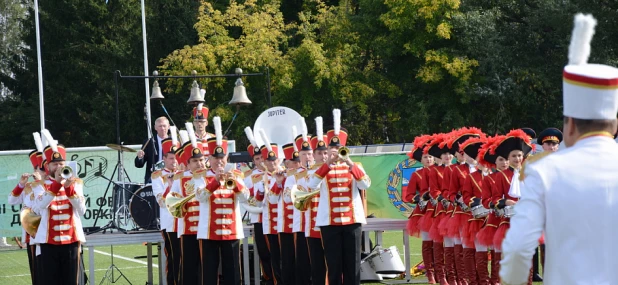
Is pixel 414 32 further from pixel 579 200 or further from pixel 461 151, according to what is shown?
pixel 579 200

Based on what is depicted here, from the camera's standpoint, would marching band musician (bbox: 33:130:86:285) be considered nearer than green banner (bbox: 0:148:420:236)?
Yes

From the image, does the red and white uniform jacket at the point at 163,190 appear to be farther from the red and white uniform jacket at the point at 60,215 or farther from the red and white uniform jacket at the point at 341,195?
the red and white uniform jacket at the point at 341,195

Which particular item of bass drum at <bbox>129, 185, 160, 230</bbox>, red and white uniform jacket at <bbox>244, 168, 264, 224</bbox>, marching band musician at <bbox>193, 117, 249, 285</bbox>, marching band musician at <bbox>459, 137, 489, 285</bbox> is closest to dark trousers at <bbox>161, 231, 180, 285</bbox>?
bass drum at <bbox>129, 185, 160, 230</bbox>

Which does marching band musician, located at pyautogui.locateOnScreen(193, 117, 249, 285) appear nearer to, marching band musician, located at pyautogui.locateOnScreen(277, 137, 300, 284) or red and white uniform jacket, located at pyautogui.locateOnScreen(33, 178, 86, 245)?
marching band musician, located at pyautogui.locateOnScreen(277, 137, 300, 284)

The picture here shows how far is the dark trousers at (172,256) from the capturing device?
12.1 m

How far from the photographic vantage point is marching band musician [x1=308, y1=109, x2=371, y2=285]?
10703mm

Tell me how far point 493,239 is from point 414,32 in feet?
77.5

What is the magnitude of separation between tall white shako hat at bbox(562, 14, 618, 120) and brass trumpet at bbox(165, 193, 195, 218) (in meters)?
7.45

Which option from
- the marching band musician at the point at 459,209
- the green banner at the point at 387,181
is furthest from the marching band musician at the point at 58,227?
the green banner at the point at 387,181

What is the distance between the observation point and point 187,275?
1134 cm

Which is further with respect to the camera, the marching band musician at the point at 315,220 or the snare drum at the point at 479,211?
the snare drum at the point at 479,211

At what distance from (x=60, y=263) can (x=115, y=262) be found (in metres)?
7.74

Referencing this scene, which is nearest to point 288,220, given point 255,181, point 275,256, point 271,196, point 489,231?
point 271,196

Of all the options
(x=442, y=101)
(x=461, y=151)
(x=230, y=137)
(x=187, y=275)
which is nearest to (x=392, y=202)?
(x=461, y=151)
